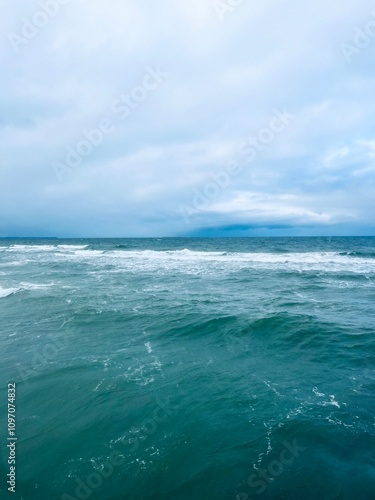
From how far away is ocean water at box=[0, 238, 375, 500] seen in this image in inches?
244

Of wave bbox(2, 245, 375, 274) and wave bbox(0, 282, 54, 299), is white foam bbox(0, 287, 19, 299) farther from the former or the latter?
wave bbox(2, 245, 375, 274)

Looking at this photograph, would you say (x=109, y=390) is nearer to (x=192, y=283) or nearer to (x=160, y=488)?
(x=160, y=488)

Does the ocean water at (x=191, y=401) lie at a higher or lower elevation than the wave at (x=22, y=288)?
lower

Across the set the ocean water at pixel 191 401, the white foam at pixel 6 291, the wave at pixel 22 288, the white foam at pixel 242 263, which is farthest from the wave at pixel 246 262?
the ocean water at pixel 191 401

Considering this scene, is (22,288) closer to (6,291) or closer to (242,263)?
(6,291)

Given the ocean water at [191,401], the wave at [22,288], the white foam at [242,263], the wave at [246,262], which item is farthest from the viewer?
the wave at [246,262]

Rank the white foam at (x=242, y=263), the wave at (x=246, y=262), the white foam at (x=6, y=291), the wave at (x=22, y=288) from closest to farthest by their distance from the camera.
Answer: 1. the white foam at (x=6, y=291)
2. the wave at (x=22, y=288)
3. the white foam at (x=242, y=263)
4. the wave at (x=246, y=262)

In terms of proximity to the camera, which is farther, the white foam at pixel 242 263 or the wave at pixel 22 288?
the white foam at pixel 242 263

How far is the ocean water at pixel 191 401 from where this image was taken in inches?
244

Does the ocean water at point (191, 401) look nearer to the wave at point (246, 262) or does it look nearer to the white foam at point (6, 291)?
the white foam at point (6, 291)

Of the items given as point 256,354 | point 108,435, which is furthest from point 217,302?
point 108,435

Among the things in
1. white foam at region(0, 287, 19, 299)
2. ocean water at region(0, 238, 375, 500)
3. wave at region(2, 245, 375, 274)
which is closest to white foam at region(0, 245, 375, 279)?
wave at region(2, 245, 375, 274)

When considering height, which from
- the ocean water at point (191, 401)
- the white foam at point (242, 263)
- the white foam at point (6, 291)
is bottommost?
the ocean water at point (191, 401)

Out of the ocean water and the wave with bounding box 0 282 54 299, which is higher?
the wave with bounding box 0 282 54 299
